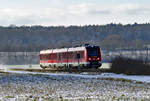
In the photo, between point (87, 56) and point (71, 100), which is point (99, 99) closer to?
point (71, 100)

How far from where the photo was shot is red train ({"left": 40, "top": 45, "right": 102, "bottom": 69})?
58531mm

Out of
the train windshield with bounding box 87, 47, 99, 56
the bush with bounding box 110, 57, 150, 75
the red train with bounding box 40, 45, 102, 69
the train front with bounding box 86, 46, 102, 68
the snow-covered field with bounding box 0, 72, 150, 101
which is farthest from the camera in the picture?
the train windshield with bounding box 87, 47, 99, 56

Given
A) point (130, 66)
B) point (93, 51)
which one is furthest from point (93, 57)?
point (130, 66)

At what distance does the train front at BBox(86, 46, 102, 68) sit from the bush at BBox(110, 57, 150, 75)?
2796 mm

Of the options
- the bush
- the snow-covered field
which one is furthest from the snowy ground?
the bush

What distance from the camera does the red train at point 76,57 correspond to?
2304 inches

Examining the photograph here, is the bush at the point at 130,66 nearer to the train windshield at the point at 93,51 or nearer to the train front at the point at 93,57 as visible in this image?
the train front at the point at 93,57

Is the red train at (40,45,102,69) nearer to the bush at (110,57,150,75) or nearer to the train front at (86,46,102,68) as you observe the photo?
the train front at (86,46,102,68)

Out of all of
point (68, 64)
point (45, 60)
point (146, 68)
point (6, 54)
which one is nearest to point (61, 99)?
point (146, 68)

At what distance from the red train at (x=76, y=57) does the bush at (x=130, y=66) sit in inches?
117

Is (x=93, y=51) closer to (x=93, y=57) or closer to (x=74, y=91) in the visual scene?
A: (x=93, y=57)

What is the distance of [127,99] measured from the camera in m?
22.9

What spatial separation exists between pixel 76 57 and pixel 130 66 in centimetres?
905

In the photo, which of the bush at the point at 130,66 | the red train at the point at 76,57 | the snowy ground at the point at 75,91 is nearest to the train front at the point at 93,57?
the red train at the point at 76,57
